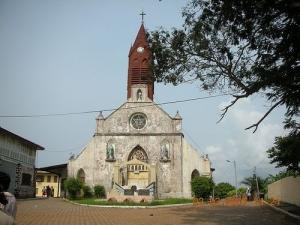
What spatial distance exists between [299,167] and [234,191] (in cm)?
2715

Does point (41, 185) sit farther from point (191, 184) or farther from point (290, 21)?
point (290, 21)

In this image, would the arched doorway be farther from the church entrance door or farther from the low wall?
the low wall

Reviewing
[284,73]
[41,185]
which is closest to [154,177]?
[284,73]

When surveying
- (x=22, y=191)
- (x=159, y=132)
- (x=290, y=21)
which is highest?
(x=159, y=132)

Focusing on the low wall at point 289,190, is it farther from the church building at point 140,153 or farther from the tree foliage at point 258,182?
the tree foliage at point 258,182

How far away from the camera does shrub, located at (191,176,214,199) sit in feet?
125

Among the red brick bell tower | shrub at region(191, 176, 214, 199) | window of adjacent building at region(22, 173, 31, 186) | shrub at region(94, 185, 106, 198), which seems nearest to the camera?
window of adjacent building at region(22, 173, 31, 186)

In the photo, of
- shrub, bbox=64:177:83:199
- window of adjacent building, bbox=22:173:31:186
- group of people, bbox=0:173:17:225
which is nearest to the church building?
shrub, bbox=64:177:83:199

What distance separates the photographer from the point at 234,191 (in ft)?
162

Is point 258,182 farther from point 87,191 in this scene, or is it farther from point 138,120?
point 87,191

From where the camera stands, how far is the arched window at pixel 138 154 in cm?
4278

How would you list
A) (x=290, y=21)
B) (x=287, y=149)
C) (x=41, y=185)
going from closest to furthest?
(x=290, y=21)
(x=287, y=149)
(x=41, y=185)

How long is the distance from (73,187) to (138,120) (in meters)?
10.2

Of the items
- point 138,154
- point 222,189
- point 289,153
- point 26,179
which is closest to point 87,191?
point 26,179
